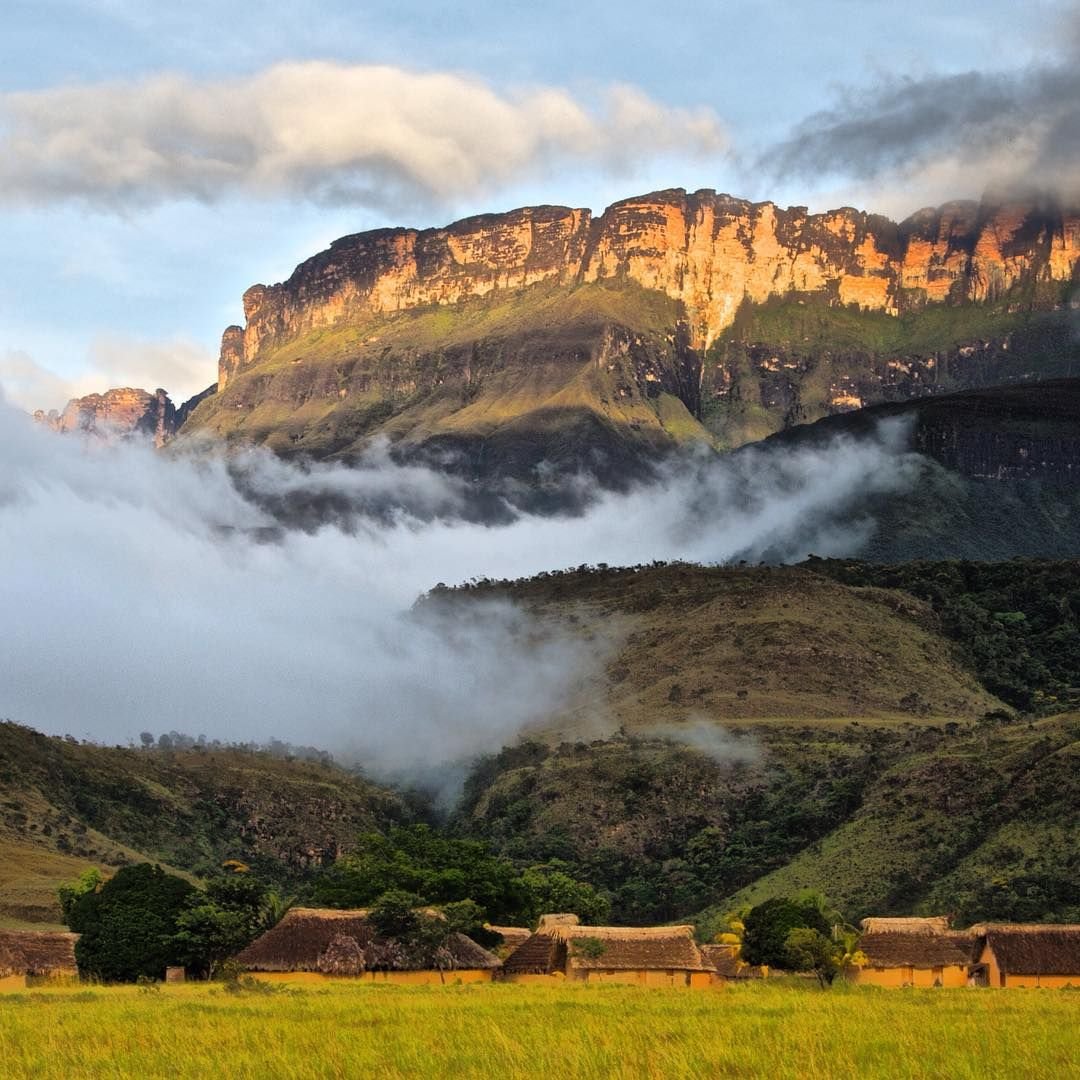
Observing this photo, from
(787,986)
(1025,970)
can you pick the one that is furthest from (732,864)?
(787,986)

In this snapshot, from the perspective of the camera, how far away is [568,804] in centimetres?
16488

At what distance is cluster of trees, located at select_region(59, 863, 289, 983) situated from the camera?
7875cm

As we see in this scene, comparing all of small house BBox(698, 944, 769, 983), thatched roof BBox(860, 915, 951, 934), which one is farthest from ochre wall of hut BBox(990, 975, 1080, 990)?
small house BBox(698, 944, 769, 983)

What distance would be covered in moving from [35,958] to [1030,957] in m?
39.0

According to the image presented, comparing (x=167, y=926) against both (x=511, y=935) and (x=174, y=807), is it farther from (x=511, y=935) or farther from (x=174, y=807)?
(x=174, y=807)

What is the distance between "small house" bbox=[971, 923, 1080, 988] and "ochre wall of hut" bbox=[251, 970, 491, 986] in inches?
825

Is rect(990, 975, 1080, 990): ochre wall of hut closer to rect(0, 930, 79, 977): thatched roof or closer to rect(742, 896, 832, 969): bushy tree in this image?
rect(742, 896, 832, 969): bushy tree

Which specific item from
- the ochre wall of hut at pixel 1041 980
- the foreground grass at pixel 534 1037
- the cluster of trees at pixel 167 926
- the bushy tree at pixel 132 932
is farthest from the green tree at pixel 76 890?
the ochre wall of hut at pixel 1041 980

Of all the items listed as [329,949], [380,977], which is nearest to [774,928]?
[380,977]

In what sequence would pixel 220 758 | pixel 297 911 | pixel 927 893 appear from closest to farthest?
1. pixel 297 911
2. pixel 927 893
3. pixel 220 758

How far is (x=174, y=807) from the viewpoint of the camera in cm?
17038

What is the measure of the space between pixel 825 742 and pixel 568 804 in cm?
2132

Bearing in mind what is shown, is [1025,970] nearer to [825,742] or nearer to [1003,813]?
[1003,813]

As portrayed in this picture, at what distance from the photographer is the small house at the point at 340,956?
76.4m
